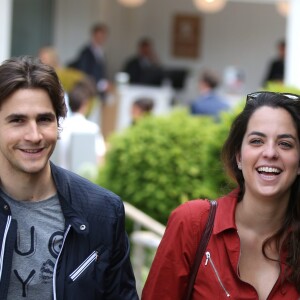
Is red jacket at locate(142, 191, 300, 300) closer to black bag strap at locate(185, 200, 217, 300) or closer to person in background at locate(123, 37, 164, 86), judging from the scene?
black bag strap at locate(185, 200, 217, 300)

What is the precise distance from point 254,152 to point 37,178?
0.86 m

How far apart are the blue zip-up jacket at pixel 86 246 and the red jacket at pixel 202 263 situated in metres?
0.14

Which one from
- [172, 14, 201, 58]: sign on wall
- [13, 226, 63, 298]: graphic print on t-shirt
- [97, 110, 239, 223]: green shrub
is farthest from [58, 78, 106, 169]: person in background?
[172, 14, 201, 58]: sign on wall

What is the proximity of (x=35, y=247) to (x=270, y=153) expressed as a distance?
97cm

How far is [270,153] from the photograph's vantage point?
→ 3.43 metres

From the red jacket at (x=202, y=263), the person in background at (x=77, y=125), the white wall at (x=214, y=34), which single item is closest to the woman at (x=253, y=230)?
the red jacket at (x=202, y=263)

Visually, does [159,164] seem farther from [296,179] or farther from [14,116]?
[14,116]

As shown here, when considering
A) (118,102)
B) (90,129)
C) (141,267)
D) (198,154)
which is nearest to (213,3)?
(118,102)

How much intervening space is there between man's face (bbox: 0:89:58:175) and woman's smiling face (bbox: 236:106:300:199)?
2.63 feet

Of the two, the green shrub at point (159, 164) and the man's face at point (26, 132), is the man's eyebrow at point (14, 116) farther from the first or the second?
the green shrub at point (159, 164)

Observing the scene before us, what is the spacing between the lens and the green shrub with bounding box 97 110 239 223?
22.6 ft

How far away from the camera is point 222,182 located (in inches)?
249

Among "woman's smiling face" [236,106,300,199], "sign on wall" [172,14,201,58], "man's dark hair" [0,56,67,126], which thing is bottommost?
"woman's smiling face" [236,106,300,199]

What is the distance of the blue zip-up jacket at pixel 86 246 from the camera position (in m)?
3.19
